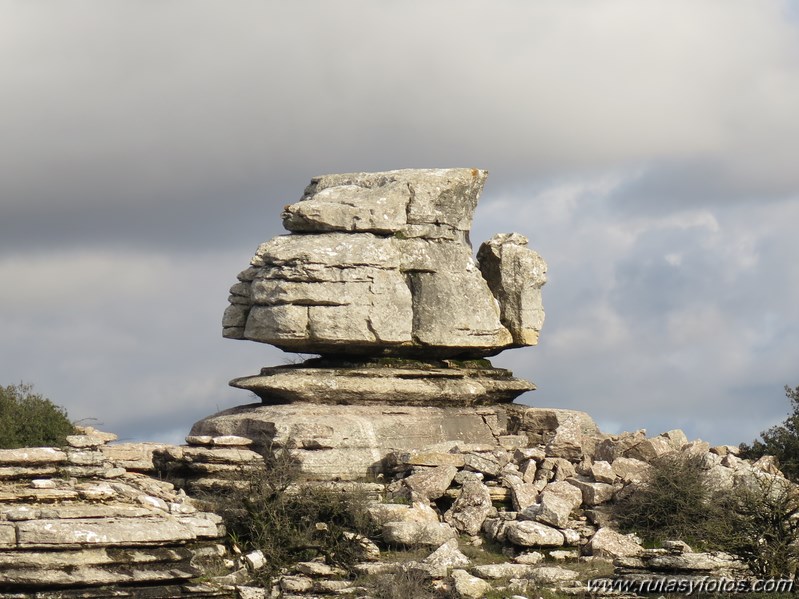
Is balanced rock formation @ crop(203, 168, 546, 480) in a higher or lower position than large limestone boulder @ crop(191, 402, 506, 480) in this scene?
higher

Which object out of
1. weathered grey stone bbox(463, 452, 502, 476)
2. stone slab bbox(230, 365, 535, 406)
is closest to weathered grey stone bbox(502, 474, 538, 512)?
weathered grey stone bbox(463, 452, 502, 476)

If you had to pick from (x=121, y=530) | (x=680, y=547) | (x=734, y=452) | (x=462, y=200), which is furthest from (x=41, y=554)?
(x=734, y=452)

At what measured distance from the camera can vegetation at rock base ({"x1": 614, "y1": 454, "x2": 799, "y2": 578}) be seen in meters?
20.2

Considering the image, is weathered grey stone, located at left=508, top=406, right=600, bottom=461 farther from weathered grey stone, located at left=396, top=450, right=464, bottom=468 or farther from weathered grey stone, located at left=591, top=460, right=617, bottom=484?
weathered grey stone, located at left=396, top=450, right=464, bottom=468

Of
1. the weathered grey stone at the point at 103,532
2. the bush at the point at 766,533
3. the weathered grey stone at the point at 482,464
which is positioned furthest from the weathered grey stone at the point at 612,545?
the weathered grey stone at the point at 103,532

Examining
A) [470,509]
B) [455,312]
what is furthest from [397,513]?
[455,312]

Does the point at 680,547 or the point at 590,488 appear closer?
the point at 680,547

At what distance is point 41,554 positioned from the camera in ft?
62.6

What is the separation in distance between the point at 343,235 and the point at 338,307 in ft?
4.12

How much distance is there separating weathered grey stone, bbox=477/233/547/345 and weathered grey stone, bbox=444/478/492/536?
4931 millimetres

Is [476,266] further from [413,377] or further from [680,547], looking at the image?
[680,547]

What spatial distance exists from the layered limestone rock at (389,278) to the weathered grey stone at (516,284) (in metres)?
0.02

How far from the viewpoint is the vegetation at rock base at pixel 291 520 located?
2109cm

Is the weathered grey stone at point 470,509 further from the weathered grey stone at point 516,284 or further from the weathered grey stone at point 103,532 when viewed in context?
the weathered grey stone at point 516,284
